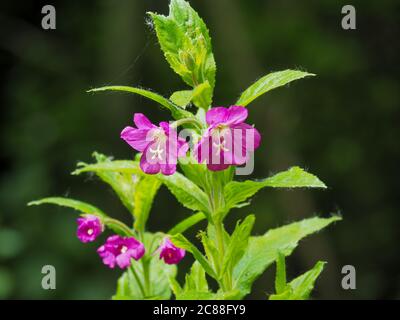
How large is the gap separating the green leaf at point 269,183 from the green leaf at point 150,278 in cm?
28

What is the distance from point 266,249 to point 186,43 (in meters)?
0.38

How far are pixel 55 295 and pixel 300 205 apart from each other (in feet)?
4.98

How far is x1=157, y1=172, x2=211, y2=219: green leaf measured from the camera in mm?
1167

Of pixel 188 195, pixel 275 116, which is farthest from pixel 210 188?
pixel 275 116

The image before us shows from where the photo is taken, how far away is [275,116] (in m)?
4.32

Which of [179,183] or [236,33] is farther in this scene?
[236,33]

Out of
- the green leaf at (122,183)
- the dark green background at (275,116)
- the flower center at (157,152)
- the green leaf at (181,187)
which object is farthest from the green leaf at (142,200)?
the dark green background at (275,116)

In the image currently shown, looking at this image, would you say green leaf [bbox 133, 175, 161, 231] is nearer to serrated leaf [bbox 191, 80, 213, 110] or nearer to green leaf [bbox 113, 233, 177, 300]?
Answer: green leaf [bbox 113, 233, 177, 300]

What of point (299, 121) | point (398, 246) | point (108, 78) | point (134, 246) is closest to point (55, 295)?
point (108, 78)

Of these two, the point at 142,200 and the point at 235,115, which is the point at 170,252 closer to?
the point at 142,200

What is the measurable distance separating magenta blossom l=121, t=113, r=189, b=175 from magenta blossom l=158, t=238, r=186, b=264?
21cm

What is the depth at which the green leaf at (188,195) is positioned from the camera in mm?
1167
